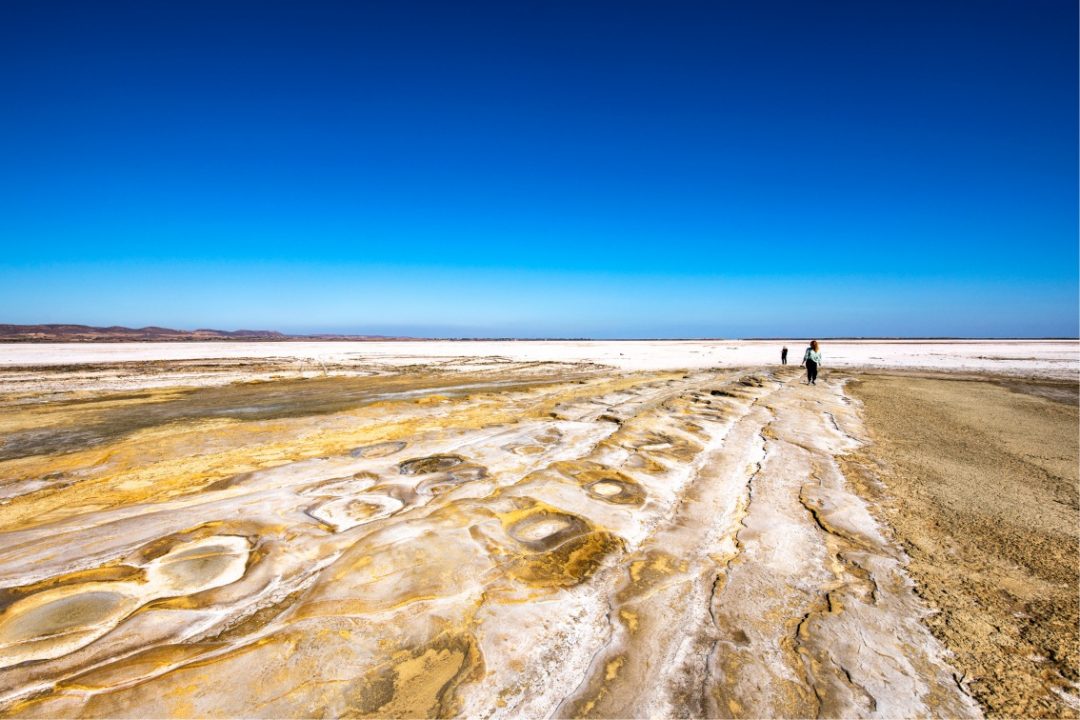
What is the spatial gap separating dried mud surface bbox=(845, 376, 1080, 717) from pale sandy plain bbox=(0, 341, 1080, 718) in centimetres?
3

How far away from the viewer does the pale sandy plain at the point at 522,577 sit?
7.45 feet

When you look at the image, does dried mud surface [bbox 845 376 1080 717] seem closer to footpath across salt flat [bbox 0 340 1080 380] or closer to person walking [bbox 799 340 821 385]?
person walking [bbox 799 340 821 385]

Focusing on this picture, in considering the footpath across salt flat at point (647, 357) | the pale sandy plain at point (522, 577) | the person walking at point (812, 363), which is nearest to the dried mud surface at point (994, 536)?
the pale sandy plain at point (522, 577)

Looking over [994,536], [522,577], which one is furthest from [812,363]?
[522,577]

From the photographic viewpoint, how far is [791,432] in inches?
305

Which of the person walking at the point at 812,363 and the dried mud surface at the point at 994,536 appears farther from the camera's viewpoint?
the person walking at the point at 812,363

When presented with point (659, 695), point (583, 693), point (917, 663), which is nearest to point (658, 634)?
point (659, 695)

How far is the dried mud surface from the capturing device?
8.07ft

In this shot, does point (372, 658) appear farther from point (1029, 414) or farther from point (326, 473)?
point (1029, 414)

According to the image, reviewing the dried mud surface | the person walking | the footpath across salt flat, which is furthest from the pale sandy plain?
the footpath across salt flat

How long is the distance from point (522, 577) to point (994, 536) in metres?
4.38

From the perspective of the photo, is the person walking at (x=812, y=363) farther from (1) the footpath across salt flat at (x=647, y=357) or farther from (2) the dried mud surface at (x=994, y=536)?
(1) the footpath across salt flat at (x=647, y=357)

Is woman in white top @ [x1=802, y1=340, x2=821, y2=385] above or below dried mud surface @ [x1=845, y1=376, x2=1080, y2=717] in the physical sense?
above

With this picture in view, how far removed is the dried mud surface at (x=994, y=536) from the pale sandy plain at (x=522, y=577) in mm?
28
